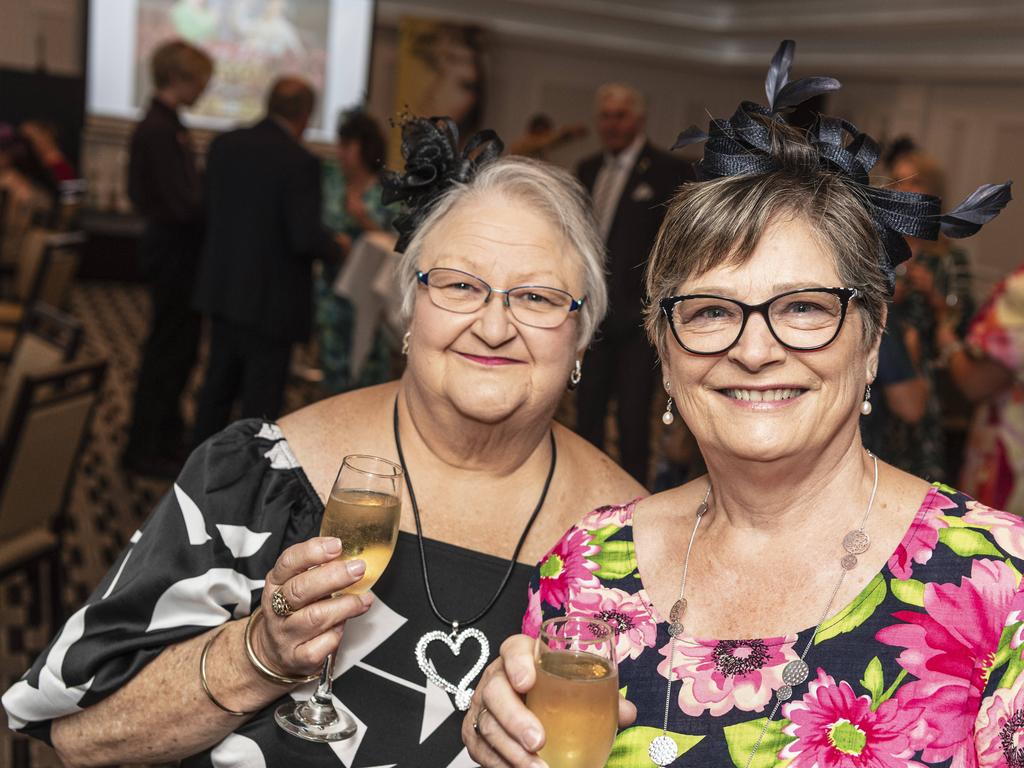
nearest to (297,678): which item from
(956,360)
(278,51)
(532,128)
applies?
(956,360)

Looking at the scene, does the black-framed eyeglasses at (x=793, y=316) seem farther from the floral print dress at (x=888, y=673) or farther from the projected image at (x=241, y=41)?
the projected image at (x=241, y=41)

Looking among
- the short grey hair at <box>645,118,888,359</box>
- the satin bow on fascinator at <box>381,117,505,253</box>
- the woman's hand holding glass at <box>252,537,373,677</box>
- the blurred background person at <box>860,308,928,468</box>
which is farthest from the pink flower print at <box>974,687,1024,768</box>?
the blurred background person at <box>860,308,928,468</box>

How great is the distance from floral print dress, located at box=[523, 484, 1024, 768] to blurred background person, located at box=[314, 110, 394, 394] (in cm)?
437

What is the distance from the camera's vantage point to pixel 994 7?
7.95m

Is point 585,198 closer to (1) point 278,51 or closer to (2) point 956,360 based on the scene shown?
(2) point 956,360

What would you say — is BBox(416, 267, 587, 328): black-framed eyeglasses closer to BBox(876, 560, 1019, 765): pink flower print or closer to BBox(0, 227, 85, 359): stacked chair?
BBox(876, 560, 1019, 765): pink flower print

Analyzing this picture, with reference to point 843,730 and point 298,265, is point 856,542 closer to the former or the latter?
point 843,730

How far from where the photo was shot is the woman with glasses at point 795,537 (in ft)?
4.31

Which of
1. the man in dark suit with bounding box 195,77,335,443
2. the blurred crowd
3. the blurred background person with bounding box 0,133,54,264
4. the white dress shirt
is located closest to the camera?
the blurred crowd

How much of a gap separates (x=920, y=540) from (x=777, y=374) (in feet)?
0.90

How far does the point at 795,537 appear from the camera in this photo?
4.85ft

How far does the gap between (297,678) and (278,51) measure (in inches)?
442

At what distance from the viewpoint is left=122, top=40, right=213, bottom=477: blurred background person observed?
5.39m

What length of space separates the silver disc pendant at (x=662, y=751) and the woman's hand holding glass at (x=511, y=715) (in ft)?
0.17
